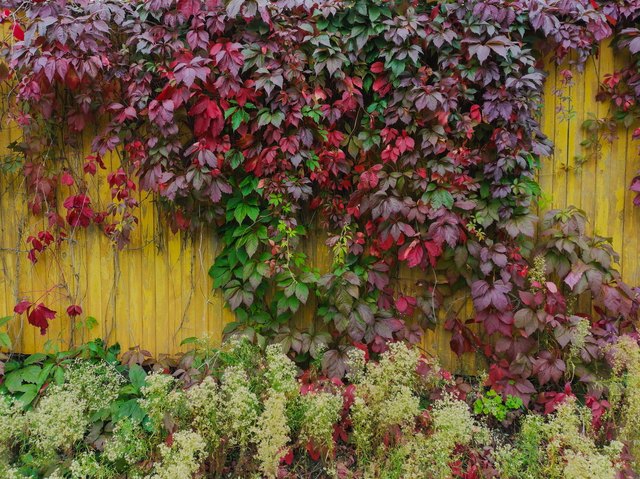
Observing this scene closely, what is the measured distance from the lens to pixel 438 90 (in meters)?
2.72

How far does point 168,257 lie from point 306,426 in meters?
1.50

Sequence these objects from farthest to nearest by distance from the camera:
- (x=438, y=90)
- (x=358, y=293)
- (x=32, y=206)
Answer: (x=32, y=206), (x=358, y=293), (x=438, y=90)

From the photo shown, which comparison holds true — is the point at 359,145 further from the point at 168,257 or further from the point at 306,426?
the point at 306,426

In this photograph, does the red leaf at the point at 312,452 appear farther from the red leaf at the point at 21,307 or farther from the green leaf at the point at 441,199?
the red leaf at the point at 21,307

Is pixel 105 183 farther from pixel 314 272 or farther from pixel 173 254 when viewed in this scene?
pixel 314 272

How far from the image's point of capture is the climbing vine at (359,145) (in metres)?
2.72

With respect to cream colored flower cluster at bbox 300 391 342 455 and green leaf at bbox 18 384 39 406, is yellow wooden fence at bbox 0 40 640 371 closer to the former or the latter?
green leaf at bbox 18 384 39 406

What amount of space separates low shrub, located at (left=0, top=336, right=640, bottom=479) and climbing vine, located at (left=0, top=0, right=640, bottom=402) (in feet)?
0.86

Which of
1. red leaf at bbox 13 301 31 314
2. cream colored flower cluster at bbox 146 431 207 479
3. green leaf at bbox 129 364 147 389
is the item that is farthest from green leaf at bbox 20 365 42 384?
cream colored flower cluster at bbox 146 431 207 479

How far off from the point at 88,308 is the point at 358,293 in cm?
181

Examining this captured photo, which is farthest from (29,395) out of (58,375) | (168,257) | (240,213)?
(240,213)

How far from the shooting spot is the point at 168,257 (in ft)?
10.6

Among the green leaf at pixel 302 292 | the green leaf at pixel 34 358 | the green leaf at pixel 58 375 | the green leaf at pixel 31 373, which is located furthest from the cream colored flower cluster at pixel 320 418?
the green leaf at pixel 34 358

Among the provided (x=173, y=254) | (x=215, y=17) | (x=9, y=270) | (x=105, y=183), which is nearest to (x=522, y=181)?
(x=215, y=17)
